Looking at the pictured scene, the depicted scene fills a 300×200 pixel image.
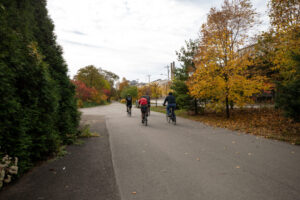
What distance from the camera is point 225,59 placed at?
10.9 m

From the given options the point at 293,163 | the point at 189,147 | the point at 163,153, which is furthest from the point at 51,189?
the point at 293,163

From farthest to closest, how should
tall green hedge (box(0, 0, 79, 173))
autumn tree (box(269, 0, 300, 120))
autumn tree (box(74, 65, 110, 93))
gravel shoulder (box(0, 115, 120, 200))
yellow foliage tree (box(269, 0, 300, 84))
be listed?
autumn tree (box(74, 65, 110, 93))
yellow foliage tree (box(269, 0, 300, 84))
autumn tree (box(269, 0, 300, 120))
tall green hedge (box(0, 0, 79, 173))
gravel shoulder (box(0, 115, 120, 200))

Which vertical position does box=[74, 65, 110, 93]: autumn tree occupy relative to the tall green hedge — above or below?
above

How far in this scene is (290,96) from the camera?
6.32 meters

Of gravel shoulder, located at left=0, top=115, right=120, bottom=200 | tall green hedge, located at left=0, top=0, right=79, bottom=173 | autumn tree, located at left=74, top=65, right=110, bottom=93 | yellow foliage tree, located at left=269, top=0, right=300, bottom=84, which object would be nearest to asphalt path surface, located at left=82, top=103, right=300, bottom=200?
gravel shoulder, located at left=0, top=115, right=120, bottom=200

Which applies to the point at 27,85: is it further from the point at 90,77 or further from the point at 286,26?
the point at 90,77

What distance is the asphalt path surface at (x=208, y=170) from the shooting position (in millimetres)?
2803

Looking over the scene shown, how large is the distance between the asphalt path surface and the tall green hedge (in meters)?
1.97

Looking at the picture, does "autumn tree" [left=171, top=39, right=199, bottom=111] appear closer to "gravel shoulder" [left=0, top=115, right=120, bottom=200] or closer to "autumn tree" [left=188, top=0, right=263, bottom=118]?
"autumn tree" [left=188, top=0, right=263, bottom=118]

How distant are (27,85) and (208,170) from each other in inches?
183

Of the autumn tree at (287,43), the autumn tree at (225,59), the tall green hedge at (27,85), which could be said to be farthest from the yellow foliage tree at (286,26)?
the tall green hedge at (27,85)

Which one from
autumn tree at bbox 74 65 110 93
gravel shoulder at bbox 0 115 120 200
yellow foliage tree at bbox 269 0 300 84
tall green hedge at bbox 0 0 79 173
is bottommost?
gravel shoulder at bbox 0 115 120 200

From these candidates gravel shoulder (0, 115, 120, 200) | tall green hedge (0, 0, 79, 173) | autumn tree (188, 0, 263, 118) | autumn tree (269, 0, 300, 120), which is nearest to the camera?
gravel shoulder (0, 115, 120, 200)

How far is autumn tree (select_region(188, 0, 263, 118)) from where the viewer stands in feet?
33.4
